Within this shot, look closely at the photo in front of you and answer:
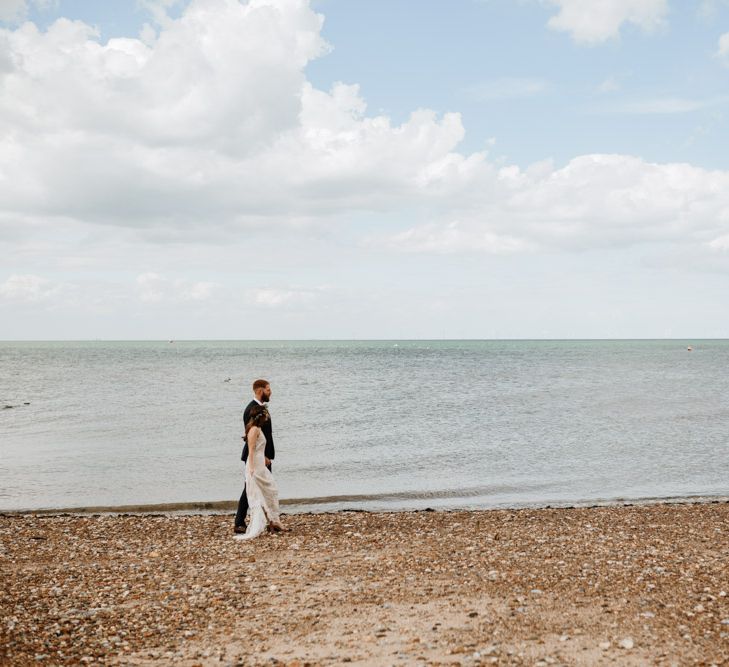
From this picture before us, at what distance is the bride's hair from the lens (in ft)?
40.2

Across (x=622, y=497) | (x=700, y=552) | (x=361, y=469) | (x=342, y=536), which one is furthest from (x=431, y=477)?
(x=700, y=552)

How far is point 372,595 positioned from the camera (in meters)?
8.73

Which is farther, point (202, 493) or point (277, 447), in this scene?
point (277, 447)

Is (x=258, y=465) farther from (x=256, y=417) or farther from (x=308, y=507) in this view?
(x=308, y=507)

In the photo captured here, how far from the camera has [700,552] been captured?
10.9 m

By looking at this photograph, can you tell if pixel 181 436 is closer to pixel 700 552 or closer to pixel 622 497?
pixel 622 497

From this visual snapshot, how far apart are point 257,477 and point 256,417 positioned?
3.50 ft

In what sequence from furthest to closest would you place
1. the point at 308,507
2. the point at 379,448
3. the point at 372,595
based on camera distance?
1. the point at 379,448
2. the point at 308,507
3. the point at 372,595

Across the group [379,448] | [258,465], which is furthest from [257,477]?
[379,448]

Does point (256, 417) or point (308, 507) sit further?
point (308, 507)

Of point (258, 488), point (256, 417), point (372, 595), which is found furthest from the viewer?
point (258, 488)

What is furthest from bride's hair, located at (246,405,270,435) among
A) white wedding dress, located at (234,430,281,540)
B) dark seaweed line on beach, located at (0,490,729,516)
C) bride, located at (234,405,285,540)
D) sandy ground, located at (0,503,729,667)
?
dark seaweed line on beach, located at (0,490,729,516)

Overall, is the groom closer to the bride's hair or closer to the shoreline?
the bride's hair

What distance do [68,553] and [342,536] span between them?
4.59 meters
